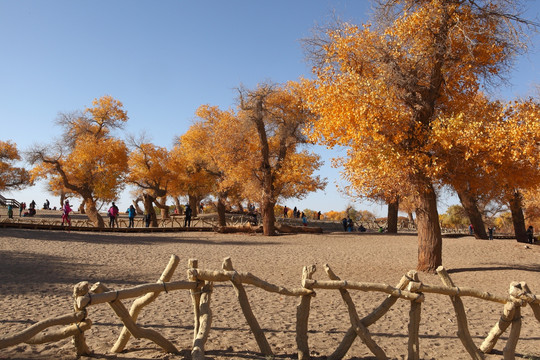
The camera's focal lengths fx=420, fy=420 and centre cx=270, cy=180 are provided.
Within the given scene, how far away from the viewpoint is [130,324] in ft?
15.6

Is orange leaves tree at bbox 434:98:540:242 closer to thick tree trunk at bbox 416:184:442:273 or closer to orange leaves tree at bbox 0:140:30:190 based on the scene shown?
thick tree trunk at bbox 416:184:442:273

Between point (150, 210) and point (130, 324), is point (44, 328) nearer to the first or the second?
point (130, 324)

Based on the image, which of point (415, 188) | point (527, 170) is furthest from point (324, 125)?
point (527, 170)

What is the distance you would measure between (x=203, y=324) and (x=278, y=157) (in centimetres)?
1972

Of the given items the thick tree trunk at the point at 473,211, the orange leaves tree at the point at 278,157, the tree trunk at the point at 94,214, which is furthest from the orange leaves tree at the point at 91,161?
the thick tree trunk at the point at 473,211

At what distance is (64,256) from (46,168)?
56.2 ft

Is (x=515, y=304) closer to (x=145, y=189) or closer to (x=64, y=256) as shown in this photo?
(x=64, y=256)

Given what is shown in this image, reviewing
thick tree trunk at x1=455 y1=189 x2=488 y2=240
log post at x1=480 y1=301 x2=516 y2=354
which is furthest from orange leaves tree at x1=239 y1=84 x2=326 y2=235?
log post at x1=480 y1=301 x2=516 y2=354

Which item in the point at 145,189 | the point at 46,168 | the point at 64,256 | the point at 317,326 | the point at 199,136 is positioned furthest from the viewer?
the point at 145,189

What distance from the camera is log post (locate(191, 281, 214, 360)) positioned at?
15.2ft

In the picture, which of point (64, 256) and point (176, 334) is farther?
point (64, 256)

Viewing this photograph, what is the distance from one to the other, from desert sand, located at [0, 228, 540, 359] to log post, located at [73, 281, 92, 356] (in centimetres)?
19

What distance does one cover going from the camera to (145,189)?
35.2 meters

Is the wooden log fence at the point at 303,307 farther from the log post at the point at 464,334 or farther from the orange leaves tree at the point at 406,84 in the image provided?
the orange leaves tree at the point at 406,84
